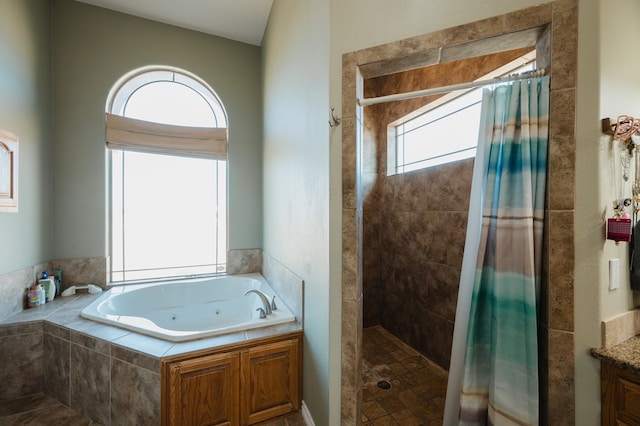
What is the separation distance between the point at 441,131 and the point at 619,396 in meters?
2.05

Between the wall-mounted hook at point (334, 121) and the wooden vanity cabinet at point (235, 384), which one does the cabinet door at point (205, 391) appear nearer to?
the wooden vanity cabinet at point (235, 384)

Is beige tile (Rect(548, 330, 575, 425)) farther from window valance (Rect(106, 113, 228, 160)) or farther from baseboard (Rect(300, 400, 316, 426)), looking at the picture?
window valance (Rect(106, 113, 228, 160))

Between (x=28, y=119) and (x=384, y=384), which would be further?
(x=28, y=119)

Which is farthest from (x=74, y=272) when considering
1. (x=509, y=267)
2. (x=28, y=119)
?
(x=509, y=267)

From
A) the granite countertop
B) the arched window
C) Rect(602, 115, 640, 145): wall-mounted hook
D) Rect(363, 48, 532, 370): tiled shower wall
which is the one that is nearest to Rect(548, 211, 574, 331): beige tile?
the granite countertop

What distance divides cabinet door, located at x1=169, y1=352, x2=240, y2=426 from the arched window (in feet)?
5.51

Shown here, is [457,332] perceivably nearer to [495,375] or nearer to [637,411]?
[495,375]

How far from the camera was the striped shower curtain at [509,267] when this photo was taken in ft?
3.16

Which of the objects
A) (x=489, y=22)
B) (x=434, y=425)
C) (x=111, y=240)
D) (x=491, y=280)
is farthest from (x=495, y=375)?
(x=111, y=240)

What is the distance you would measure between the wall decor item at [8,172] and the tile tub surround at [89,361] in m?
0.86

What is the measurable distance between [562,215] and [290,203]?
1622 millimetres

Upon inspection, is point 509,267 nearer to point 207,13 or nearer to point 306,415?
point 306,415

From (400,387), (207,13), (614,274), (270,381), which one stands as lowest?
(400,387)

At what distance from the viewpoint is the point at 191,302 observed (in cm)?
268
